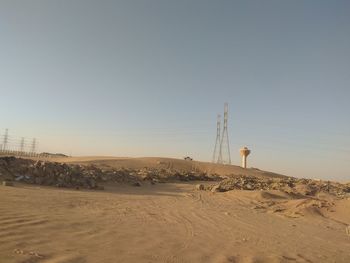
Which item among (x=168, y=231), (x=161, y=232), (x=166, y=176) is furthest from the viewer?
(x=166, y=176)

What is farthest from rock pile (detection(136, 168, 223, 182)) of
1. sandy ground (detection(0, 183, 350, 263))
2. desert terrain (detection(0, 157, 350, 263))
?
sandy ground (detection(0, 183, 350, 263))

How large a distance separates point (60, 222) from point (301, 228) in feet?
20.6

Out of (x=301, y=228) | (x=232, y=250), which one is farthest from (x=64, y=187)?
(x=232, y=250)

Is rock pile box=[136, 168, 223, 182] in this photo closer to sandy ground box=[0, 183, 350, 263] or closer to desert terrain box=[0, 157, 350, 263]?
desert terrain box=[0, 157, 350, 263]

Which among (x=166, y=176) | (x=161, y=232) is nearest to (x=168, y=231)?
(x=161, y=232)

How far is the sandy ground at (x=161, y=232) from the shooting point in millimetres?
6195

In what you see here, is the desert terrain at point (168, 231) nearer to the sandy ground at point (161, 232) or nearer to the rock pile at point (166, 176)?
the sandy ground at point (161, 232)

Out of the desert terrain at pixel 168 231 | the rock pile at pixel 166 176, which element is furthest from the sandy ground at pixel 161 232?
the rock pile at pixel 166 176

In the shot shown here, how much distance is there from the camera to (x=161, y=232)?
8.31 m

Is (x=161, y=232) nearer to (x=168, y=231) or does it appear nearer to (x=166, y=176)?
(x=168, y=231)

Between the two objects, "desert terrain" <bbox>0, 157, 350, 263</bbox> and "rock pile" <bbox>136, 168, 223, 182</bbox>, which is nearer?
"desert terrain" <bbox>0, 157, 350, 263</bbox>

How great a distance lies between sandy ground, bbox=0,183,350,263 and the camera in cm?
620

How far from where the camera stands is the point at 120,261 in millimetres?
5754

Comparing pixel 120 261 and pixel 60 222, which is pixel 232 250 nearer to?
pixel 120 261
